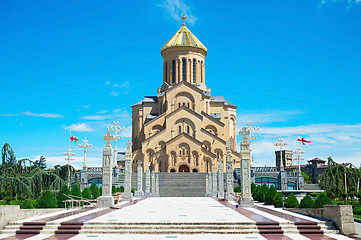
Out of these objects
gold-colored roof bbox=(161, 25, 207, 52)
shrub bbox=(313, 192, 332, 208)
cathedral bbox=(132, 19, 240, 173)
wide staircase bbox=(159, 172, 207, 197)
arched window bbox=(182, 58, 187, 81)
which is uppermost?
gold-colored roof bbox=(161, 25, 207, 52)

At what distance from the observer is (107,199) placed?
52.1ft

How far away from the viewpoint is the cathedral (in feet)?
142

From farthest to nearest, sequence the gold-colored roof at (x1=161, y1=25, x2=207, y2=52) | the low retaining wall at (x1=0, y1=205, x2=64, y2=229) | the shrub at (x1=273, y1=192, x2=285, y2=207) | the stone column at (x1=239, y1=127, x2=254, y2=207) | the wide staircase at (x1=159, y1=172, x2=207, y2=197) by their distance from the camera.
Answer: the gold-colored roof at (x1=161, y1=25, x2=207, y2=52), the wide staircase at (x1=159, y1=172, x2=207, y2=197), the shrub at (x1=273, y1=192, x2=285, y2=207), the stone column at (x1=239, y1=127, x2=254, y2=207), the low retaining wall at (x1=0, y1=205, x2=64, y2=229)

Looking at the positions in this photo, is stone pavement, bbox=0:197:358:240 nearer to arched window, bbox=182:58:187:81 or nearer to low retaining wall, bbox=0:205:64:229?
low retaining wall, bbox=0:205:64:229

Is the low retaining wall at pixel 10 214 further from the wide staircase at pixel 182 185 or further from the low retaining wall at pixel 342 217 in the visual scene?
the wide staircase at pixel 182 185

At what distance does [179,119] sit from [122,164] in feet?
45.3

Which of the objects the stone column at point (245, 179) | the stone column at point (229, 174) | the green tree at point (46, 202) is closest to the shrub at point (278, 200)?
the stone column at point (245, 179)

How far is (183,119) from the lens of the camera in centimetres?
4619

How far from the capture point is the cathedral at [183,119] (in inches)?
1700

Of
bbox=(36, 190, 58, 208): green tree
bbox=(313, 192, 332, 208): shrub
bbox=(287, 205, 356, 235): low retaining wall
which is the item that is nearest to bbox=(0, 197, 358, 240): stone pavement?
bbox=(287, 205, 356, 235): low retaining wall

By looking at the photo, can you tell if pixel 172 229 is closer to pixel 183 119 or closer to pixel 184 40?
pixel 183 119

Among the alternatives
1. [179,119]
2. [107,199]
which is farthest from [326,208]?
[179,119]

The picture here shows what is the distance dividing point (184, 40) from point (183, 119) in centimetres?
1361

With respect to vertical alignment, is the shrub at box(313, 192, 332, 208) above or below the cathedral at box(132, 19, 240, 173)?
below
